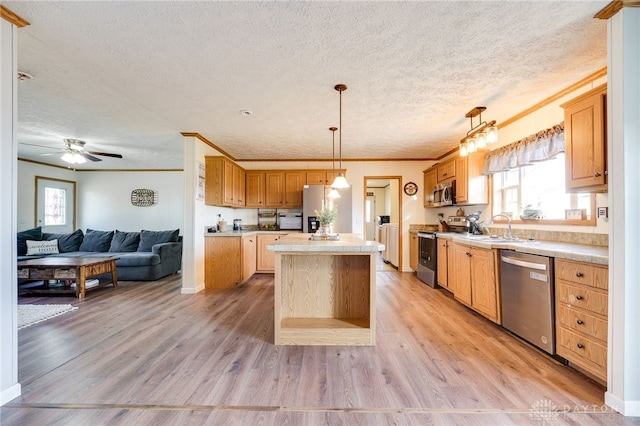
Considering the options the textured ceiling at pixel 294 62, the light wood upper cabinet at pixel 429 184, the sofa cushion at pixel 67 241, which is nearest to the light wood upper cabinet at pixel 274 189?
the textured ceiling at pixel 294 62

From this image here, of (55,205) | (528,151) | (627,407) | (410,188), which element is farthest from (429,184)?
(55,205)

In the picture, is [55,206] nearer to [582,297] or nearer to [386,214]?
[386,214]

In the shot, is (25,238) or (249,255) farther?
(25,238)

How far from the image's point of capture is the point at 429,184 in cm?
569

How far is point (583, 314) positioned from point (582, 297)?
12cm

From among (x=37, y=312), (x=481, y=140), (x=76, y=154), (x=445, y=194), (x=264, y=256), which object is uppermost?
(x=76, y=154)

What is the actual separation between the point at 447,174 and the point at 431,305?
A: 2.29 meters

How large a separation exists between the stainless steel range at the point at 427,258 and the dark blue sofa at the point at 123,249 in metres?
4.79

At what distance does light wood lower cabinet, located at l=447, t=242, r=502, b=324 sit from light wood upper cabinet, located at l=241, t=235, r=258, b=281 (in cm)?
324

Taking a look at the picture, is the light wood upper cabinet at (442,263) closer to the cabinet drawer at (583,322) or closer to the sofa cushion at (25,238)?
the cabinet drawer at (583,322)

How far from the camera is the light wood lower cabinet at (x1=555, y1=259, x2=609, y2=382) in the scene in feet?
6.16

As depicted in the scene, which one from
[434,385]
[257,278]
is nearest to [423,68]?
[434,385]

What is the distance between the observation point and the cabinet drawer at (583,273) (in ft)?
6.14

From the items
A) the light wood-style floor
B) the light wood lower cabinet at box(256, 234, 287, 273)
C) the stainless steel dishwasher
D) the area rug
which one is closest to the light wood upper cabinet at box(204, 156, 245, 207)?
the light wood lower cabinet at box(256, 234, 287, 273)
